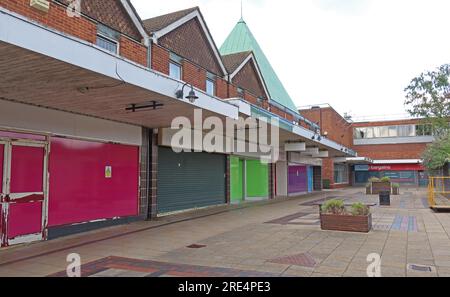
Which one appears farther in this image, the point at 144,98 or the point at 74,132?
the point at 74,132

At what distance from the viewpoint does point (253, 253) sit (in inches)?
291

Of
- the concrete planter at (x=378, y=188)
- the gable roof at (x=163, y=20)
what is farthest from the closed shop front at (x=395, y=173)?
the gable roof at (x=163, y=20)

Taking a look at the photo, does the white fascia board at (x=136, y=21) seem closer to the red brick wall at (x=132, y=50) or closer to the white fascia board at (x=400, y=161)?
the red brick wall at (x=132, y=50)

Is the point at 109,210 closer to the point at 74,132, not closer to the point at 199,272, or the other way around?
the point at 74,132

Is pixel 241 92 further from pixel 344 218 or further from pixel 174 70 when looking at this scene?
pixel 344 218

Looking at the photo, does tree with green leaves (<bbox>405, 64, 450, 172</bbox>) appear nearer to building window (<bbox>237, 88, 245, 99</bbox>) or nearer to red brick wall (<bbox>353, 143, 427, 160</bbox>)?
red brick wall (<bbox>353, 143, 427, 160</bbox>)

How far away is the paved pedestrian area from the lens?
6140 millimetres

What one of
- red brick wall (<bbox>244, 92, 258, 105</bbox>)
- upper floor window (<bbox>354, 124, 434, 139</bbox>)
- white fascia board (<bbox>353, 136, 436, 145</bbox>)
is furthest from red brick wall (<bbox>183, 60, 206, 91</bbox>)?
white fascia board (<bbox>353, 136, 436, 145</bbox>)

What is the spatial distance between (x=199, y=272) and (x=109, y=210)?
5731mm

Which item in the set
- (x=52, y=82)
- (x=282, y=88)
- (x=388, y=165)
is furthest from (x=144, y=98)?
(x=388, y=165)

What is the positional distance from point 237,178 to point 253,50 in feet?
35.8

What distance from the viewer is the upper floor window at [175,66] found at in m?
13.7

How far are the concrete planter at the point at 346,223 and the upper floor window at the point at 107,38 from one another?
299 inches

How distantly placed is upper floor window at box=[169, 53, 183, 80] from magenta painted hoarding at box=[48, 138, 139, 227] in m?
3.26
